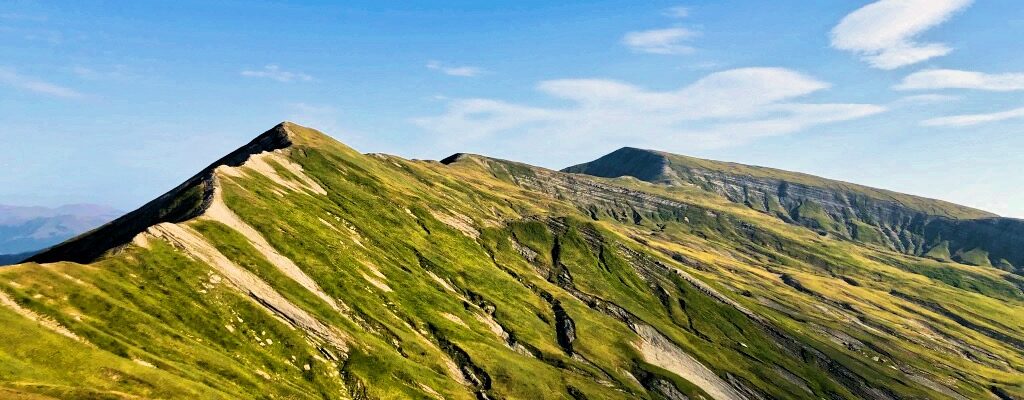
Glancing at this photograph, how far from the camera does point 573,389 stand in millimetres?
160750

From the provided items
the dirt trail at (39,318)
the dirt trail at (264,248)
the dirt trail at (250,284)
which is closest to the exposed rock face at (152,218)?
the dirt trail at (264,248)

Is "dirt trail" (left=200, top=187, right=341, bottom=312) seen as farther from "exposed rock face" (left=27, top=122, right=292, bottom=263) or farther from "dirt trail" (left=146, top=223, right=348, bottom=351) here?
"dirt trail" (left=146, top=223, right=348, bottom=351)

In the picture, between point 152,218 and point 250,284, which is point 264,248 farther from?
point 152,218

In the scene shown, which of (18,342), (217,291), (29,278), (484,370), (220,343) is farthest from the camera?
(484,370)

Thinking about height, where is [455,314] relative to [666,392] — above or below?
above

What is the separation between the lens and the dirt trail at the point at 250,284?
4892 inches

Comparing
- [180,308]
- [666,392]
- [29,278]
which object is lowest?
[666,392]

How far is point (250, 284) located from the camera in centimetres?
12812

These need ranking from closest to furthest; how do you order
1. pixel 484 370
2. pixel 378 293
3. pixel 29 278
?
pixel 29 278 → pixel 484 370 → pixel 378 293

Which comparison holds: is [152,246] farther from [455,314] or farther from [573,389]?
[573,389]

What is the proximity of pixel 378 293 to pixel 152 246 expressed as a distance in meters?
58.9

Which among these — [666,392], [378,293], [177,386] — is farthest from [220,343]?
[666,392]

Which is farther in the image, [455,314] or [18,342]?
[455,314]

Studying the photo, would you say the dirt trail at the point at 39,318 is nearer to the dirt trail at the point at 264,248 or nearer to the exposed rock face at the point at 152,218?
the dirt trail at the point at 264,248
